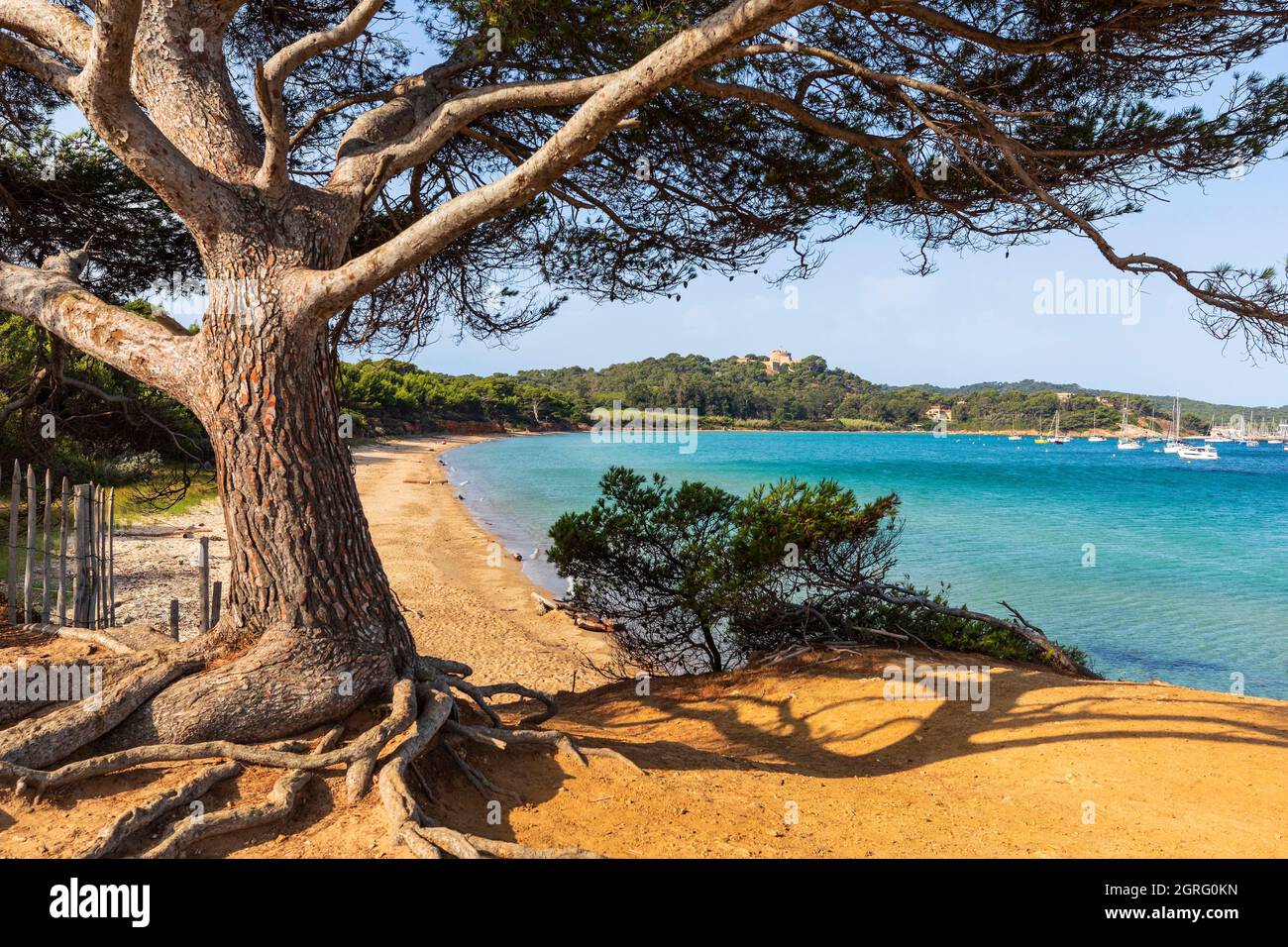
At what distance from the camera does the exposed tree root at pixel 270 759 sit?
2668 millimetres

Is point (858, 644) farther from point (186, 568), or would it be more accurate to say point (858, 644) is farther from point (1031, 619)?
point (186, 568)

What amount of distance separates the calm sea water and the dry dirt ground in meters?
7.69

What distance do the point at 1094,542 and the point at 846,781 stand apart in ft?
94.3

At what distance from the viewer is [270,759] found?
10.3 feet

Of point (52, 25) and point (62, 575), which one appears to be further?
point (62, 575)

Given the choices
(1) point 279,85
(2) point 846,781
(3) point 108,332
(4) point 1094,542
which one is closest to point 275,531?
(3) point 108,332

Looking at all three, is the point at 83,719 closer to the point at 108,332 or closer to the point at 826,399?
the point at 108,332

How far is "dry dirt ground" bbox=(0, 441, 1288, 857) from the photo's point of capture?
3016 mm

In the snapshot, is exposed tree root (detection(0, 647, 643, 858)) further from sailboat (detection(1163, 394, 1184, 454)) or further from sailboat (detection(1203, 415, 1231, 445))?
sailboat (detection(1203, 415, 1231, 445))

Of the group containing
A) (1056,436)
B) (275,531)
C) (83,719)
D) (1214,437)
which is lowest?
(83,719)

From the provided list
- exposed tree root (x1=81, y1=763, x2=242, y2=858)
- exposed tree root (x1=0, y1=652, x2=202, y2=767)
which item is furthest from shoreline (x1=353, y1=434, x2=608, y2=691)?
exposed tree root (x1=81, y1=763, x2=242, y2=858)

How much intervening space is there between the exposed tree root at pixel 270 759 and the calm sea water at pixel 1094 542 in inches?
456

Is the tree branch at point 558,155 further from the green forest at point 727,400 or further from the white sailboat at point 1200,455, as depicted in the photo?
the white sailboat at point 1200,455

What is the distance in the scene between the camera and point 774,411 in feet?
395
